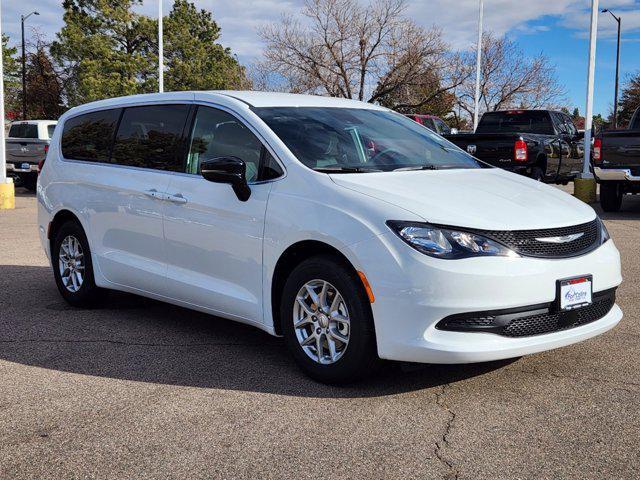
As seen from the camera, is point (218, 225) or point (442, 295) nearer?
point (442, 295)

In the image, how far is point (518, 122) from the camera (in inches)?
671

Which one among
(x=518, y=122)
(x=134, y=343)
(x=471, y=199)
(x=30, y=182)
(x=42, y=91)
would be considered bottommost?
(x=134, y=343)

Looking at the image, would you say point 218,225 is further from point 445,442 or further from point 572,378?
point 572,378

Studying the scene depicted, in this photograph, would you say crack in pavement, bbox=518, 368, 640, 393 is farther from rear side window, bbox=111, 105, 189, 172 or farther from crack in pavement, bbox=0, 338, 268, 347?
rear side window, bbox=111, 105, 189, 172

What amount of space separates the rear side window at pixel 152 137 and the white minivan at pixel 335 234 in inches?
0.5

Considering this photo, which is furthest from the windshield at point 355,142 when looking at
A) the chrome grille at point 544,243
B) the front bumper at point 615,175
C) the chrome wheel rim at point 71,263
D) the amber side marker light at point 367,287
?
the front bumper at point 615,175

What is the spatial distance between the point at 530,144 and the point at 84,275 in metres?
10.4

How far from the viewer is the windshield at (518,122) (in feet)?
54.4

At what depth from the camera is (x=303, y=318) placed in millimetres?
4543

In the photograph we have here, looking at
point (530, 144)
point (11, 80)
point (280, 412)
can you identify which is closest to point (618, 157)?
point (530, 144)

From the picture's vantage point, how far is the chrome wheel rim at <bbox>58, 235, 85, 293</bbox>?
21.4 feet

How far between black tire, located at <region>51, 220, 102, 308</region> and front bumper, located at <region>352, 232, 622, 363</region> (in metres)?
3.06

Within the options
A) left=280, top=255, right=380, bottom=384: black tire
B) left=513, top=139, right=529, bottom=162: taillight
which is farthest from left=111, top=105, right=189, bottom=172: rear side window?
left=513, top=139, right=529, bottom=162: taillight

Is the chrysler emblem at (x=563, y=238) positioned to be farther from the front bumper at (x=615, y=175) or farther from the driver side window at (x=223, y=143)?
the front bumper at (x=615, y=175)
